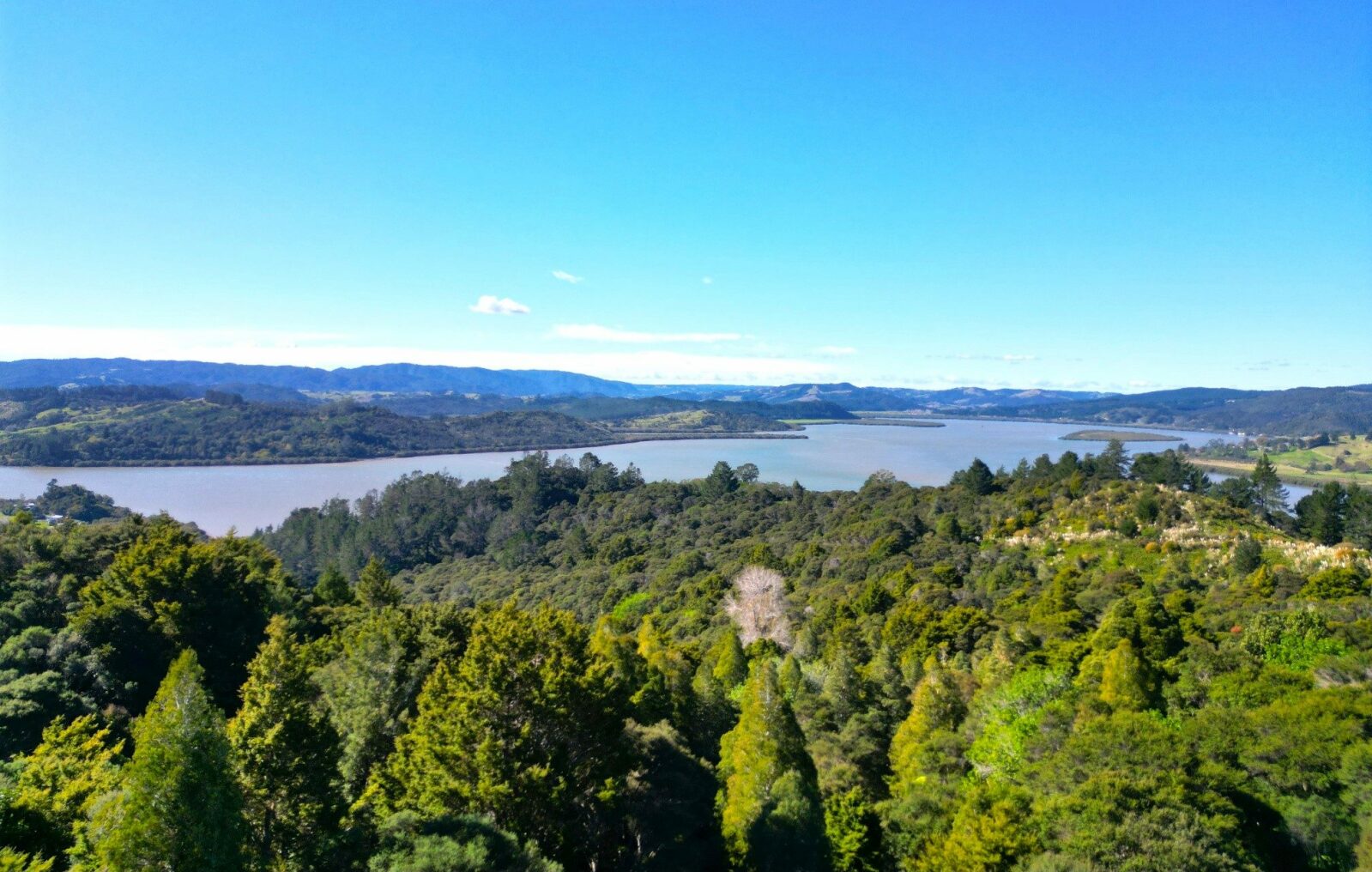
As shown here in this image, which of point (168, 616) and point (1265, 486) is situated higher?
point (168, 616)

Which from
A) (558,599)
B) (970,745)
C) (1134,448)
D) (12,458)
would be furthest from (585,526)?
(1134,448)

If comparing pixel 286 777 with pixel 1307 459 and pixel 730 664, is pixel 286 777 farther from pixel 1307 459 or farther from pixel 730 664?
pixel 1307 459

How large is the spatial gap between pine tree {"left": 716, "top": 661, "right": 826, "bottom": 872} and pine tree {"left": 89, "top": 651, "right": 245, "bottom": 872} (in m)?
7.94

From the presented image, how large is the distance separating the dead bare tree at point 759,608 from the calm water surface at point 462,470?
179 feet

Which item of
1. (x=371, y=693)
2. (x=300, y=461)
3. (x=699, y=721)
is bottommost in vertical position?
(x=300, y=461)

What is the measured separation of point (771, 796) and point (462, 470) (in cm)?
12648

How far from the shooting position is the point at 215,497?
321 ft

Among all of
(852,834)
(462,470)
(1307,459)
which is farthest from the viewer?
(462,470)

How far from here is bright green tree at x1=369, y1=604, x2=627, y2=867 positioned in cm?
1134

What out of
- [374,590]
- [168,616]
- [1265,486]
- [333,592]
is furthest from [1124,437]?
[168,616]

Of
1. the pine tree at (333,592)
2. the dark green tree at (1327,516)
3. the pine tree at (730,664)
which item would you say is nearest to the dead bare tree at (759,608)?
the pine tree at (730,664)

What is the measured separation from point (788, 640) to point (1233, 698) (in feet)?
61.8

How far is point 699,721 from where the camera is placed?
20281mm

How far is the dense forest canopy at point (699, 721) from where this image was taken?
32.6ft
